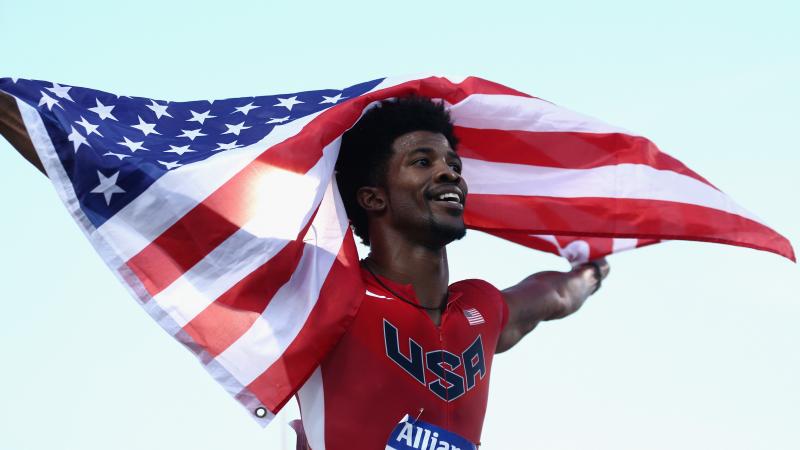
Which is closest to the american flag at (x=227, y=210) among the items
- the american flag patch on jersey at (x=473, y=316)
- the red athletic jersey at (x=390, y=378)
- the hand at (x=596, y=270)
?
the red athletic jersey at (x=390, y=378)

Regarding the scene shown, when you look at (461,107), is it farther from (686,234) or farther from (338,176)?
(686,234)

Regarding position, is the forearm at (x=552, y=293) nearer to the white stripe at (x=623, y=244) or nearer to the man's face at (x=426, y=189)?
the white stripe at (x=623, y=244)

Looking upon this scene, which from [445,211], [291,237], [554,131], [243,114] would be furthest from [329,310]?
[554,131]

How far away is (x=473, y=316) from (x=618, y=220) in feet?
4.03

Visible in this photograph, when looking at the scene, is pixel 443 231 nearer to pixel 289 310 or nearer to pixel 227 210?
pixel 289 310

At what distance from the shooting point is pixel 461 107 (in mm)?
6652

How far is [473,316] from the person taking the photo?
605 cm

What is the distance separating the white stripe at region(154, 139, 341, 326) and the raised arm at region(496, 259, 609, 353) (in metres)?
1.51

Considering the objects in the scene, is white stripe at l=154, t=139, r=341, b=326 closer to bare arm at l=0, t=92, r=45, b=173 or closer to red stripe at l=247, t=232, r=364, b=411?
red stripe at l=247, t=232, r=364, b=411

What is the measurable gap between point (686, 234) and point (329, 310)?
2304mm

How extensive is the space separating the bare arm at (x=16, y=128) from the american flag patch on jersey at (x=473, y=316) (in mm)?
2177

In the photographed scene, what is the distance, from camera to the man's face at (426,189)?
5.89 m

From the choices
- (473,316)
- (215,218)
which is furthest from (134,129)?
(473,316)

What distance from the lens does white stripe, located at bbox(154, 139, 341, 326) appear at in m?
5.33
